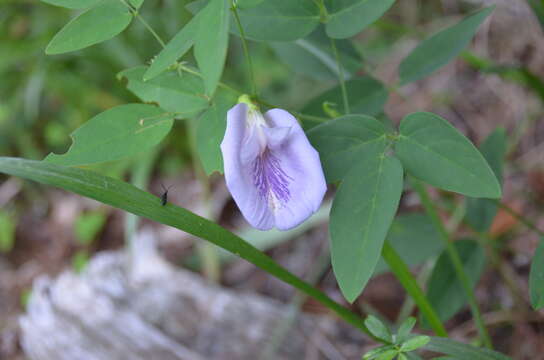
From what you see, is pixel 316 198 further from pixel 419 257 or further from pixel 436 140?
pixel 419 257

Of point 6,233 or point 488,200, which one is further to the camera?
point 6,233

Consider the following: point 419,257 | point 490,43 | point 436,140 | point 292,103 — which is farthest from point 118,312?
point 490,43

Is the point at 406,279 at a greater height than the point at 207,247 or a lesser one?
greater

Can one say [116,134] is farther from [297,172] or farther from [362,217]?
[362,217]

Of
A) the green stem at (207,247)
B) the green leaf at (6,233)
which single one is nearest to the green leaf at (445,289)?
the green stem at (207,247)

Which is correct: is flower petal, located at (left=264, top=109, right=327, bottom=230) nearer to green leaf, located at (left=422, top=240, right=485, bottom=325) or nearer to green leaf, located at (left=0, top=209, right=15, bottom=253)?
green leaf, located at (left=422, top=240, right=485, bottom=325)

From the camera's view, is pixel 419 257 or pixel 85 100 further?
pixel 85 100

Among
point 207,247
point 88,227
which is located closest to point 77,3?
point 207,247
